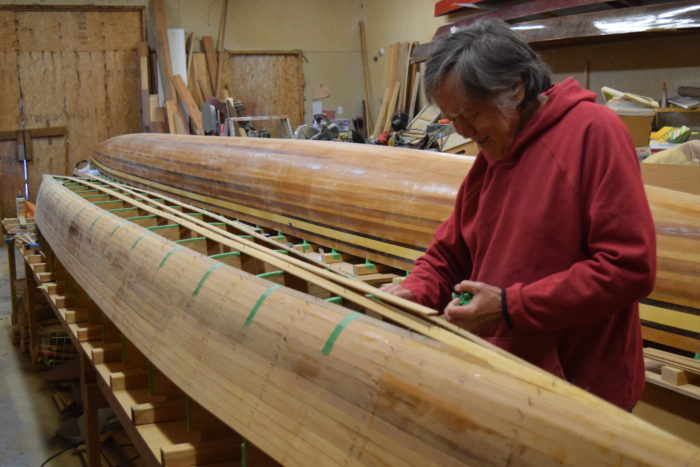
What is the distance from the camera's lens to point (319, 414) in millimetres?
1720

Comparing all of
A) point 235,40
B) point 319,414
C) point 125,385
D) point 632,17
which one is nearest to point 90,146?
point 235,40

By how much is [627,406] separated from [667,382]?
2.77 feet

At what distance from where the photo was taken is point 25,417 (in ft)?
15.1

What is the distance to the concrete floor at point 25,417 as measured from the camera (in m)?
4.12

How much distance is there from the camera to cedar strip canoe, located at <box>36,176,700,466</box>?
1250 mm

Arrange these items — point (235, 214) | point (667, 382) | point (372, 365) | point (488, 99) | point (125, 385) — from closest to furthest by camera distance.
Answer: point (488, 99) < point (372, 365) < point (667, 382) < point (125, 385) < point (235, 214)

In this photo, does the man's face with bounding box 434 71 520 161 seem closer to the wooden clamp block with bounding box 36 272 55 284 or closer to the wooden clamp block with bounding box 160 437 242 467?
the wooden clamp block with bounding box 160 437 242 467

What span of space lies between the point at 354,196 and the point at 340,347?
2.24 meters

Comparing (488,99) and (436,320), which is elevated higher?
(488,99)

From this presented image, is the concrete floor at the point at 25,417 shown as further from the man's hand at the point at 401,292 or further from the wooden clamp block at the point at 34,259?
the man's hand at the point at 401,292

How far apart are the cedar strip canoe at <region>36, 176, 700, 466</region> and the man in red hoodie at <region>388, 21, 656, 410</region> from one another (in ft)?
0.40

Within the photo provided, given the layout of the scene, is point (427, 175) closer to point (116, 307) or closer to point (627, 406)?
point (116, 307)

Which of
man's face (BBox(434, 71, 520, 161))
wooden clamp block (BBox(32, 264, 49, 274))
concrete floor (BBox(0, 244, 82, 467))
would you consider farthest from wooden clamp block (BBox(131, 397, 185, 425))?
wooden clamp block (BBox(32, 264, 49, 274))

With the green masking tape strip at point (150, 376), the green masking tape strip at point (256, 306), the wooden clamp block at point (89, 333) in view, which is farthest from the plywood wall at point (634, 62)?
the green masking tape strip at point (256, 306)
